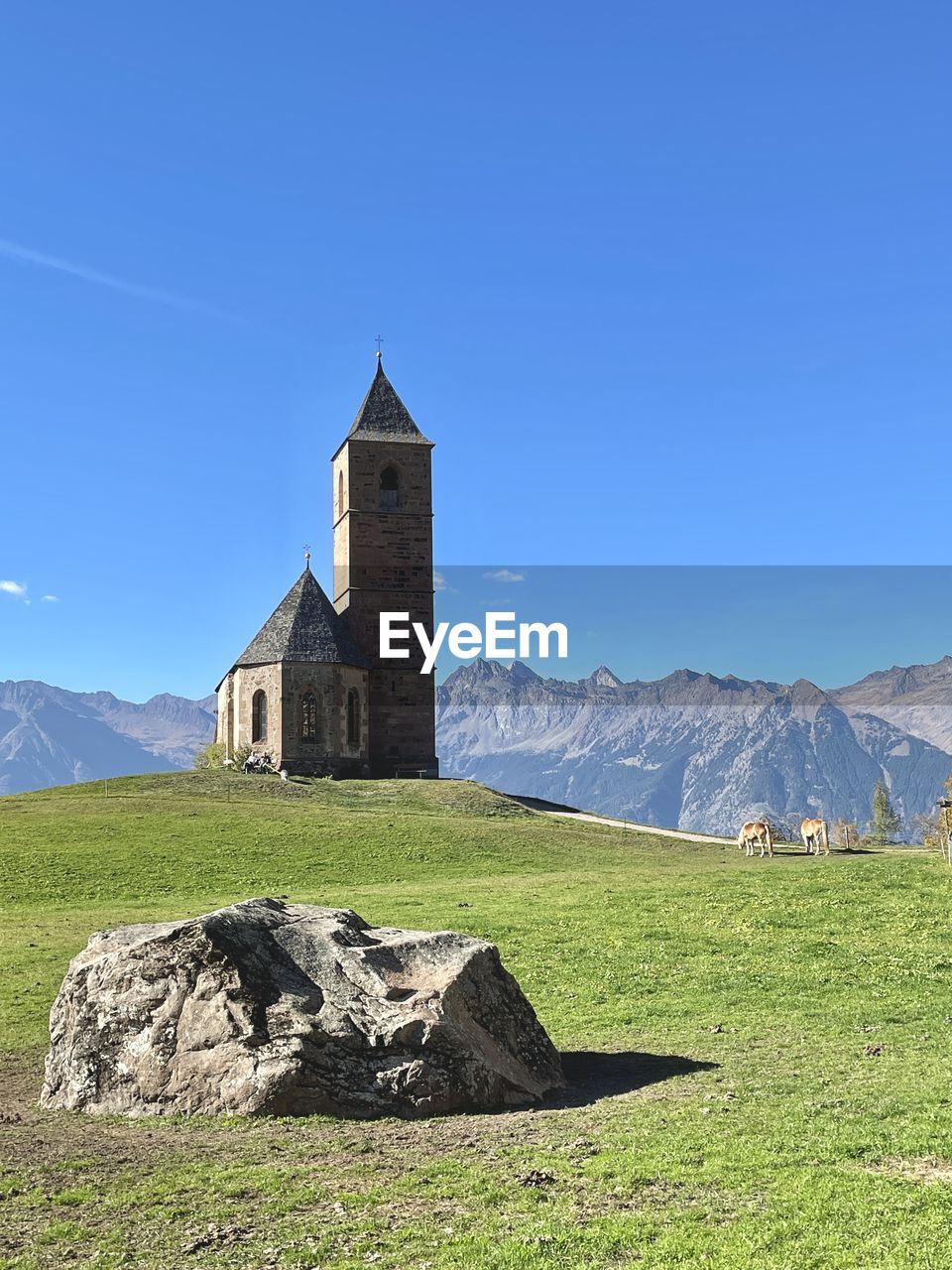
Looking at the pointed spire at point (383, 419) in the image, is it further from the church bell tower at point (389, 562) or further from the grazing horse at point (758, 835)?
the grazing horse at point (758, 835)

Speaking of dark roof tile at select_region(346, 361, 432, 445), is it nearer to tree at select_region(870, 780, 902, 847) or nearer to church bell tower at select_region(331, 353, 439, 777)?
church bell tower at select_region(331, 353, 439, 777)

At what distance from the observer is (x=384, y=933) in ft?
50.5

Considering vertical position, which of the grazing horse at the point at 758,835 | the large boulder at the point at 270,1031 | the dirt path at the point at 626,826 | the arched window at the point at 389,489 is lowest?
the dirt path at the point at 626,826

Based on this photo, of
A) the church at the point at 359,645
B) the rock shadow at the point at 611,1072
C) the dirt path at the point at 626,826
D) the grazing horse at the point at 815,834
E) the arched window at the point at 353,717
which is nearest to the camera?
the rock shadow at the point at 611,1072

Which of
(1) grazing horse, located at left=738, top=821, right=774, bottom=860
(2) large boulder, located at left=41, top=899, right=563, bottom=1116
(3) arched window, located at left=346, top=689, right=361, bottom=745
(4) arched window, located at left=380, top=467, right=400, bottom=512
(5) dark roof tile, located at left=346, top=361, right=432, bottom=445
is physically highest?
(5) dark roof tile, located at left=346, top=361, right=432, bottom=445

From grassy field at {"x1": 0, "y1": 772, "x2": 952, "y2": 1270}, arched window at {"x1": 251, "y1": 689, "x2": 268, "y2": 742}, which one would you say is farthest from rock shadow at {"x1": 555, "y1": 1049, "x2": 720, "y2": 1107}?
arched window at {"x1": 251, "y1": 689, "x2": 268, "y2": 742}

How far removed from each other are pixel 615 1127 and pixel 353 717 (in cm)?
6266

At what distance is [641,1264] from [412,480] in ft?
246

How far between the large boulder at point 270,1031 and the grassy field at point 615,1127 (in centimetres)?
47

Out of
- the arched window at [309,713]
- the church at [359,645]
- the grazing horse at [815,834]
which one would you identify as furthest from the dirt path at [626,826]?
the arched window at [309,713]

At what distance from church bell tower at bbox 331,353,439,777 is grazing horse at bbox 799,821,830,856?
3347cm

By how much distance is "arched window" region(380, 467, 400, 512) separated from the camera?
81062 mm

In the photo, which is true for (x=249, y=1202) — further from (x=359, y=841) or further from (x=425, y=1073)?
(x=359, y=841)

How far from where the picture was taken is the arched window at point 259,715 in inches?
2808
